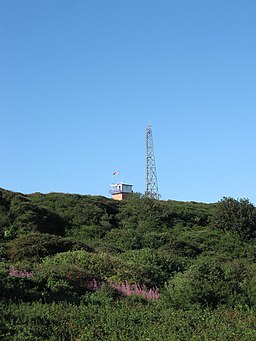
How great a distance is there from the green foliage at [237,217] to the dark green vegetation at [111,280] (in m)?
1.27

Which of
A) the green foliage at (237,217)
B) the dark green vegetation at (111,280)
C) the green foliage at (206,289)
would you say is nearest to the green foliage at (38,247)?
the dark green vegetation at (111,280)

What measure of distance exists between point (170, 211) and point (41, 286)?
21.9 metres

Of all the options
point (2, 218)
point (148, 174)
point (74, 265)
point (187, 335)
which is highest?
point (148, 174)

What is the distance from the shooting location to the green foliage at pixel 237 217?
31.8 metres

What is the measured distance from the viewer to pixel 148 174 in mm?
55750

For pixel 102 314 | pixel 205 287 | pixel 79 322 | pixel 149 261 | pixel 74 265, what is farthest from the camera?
pixel 149 261

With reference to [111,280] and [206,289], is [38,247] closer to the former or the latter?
[111,280]

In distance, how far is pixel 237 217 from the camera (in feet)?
107

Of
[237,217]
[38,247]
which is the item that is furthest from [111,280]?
[237,217]

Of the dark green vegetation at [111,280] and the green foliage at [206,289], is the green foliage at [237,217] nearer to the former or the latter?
the dark green vegetation at [111,280]

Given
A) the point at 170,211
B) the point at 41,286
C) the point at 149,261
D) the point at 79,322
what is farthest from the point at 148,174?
the point at 79,322

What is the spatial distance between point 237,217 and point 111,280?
19726 millimetres

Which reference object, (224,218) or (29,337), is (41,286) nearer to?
(29,337)

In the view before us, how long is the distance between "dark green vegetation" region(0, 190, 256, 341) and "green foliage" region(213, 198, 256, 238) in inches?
50.0
